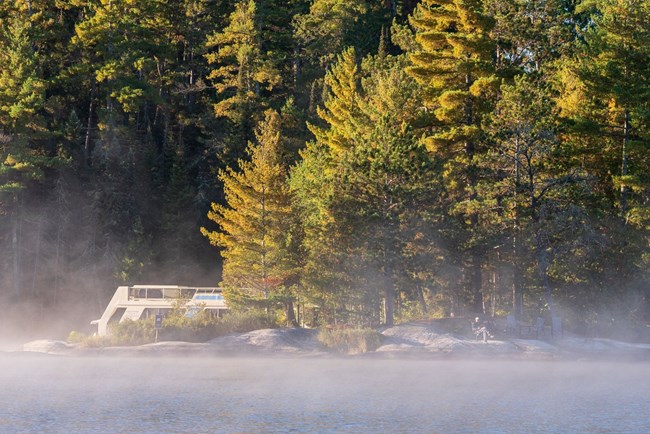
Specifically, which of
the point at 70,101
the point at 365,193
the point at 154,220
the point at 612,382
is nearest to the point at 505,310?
the point at 365,193

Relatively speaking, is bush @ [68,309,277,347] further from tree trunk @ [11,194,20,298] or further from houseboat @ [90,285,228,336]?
tree trunk @ [11,194,20,298]

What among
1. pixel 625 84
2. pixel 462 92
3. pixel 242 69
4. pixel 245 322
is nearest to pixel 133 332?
pixel 245 322

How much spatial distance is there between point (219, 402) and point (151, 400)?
2329mm

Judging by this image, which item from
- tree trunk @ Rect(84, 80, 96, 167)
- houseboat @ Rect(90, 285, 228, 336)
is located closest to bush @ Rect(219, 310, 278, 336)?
houseboat @ Rect(90, 285, 228, 336)

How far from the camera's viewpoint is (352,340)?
46.7 m

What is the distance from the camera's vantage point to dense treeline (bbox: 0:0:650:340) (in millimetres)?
48688

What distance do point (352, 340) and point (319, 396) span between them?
49.9ft

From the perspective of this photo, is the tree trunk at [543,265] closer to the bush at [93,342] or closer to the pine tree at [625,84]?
the pine tree at [625,84]

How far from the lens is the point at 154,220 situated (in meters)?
76.2

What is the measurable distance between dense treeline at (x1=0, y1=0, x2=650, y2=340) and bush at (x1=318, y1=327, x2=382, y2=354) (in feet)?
9.48

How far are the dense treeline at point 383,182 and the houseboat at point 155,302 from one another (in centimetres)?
197

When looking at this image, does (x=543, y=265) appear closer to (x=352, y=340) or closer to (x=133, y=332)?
(x=352, y=340)

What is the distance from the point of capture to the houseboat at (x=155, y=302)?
54.1 meters

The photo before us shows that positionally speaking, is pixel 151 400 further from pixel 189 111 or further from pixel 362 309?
pixel 189 111
